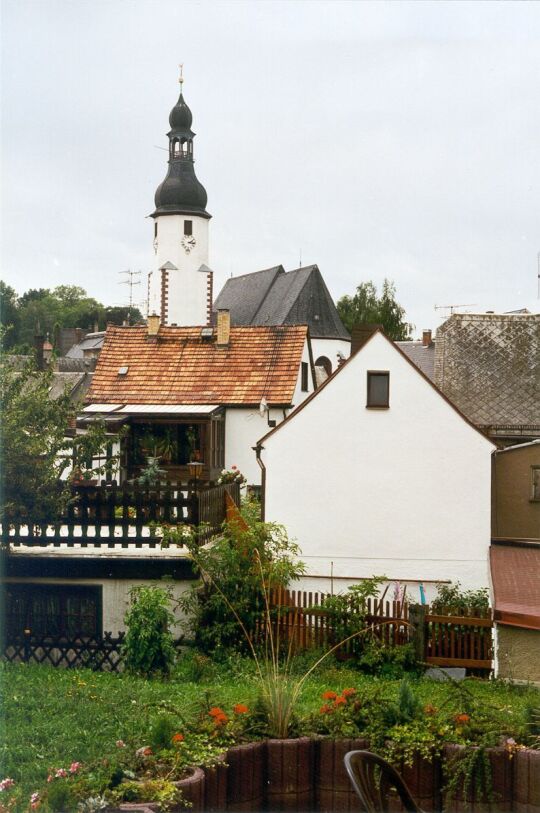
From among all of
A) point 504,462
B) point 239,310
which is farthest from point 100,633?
point 239,310

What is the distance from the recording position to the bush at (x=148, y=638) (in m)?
10.7

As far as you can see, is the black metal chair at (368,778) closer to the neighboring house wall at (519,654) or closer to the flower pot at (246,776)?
the flower pot at (246,776)

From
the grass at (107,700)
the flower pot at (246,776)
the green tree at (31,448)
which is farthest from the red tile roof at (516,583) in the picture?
the green tree at (31,448)

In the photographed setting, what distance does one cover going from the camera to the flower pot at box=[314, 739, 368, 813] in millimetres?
7672

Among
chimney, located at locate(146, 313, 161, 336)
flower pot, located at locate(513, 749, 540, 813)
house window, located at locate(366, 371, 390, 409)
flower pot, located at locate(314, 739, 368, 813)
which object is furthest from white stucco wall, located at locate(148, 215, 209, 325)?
flower pot, located at locate(513, 749, 540, 813)

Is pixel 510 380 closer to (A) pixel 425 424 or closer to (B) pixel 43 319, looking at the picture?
(A) pixel 425 424

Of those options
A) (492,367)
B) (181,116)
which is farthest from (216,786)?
(181,116)

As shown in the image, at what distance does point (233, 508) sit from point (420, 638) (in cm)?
375

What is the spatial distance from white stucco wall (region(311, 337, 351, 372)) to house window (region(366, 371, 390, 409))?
41.0 metres

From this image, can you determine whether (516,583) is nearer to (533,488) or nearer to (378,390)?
(378,390)

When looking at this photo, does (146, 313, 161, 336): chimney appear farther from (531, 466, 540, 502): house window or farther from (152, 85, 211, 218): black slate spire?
(152, 85, 211, 218): black slate spire

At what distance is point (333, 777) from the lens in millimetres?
7699

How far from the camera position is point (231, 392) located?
30016 mm

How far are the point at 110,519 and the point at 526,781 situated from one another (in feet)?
22.6
